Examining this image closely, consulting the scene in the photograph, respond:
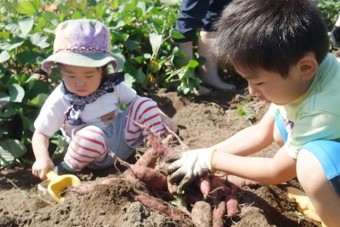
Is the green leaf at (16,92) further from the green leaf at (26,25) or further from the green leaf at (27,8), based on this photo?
the green leaf at (27,8)

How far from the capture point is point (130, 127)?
2516 mm

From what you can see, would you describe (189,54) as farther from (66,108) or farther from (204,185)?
(204,185)

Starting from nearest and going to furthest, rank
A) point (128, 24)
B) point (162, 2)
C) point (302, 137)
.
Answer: point (302, 137), point (128, 24), point (162, 2)

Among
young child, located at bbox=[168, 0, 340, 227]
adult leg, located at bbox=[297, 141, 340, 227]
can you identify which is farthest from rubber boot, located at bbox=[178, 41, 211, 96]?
adult leg, located at bbox=[297, 141, 340, 227]

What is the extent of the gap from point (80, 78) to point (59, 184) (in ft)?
1.44

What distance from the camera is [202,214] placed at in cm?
190

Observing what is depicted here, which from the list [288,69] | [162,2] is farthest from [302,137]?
[162,2]

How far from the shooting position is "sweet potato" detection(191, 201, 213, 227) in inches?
73.7

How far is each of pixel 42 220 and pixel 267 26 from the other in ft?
3.01

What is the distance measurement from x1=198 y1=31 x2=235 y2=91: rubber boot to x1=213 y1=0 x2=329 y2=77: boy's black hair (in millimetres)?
1558

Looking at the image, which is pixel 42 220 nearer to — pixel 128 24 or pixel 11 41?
pixel 11 41

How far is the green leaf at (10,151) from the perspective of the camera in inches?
98.2

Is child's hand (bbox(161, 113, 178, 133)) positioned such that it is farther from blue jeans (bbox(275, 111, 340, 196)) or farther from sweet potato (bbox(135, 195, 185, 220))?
blue jeans (bbox(275, 111, 340, 196))

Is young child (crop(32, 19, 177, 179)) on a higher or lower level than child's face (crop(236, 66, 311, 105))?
lower
